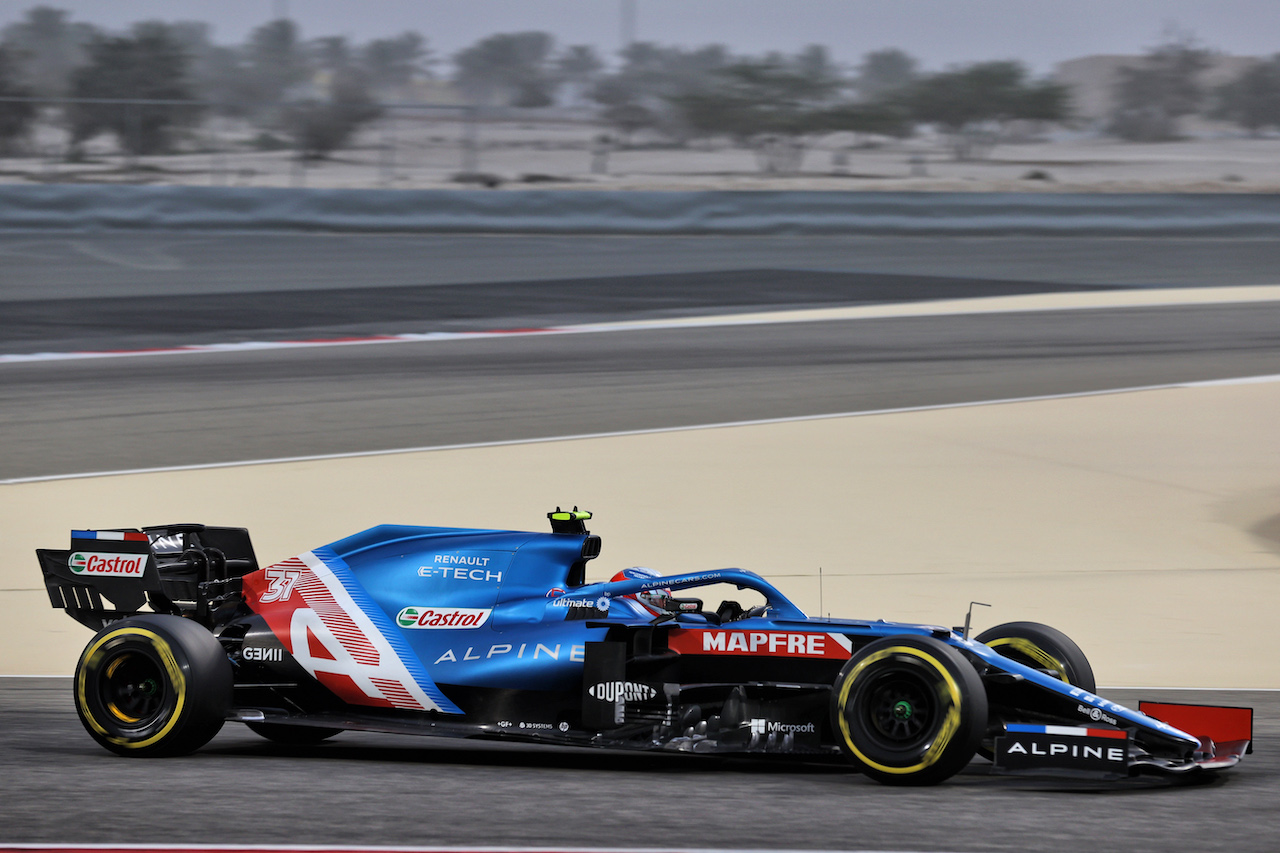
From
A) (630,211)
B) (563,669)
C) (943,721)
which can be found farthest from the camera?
(630,211)

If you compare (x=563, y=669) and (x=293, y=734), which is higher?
(x=563, y=669)

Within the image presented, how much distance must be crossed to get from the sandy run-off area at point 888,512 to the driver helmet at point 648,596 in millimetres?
3336

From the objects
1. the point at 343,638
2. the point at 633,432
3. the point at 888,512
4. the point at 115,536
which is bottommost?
the point at 343,638

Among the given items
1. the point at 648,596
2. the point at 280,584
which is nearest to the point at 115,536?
the point at 280,584

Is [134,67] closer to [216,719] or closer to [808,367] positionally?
[808,367]

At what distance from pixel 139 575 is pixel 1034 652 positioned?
3.76 m

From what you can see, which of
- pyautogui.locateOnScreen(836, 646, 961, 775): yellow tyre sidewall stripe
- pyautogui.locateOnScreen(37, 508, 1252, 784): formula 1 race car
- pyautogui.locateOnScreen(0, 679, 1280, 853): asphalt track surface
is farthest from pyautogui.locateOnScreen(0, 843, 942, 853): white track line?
pyautogui.locateOnScreen(37, 508, 1252, 784): formula 1 race car

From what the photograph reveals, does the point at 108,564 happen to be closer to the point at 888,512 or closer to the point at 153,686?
the point at 153,686

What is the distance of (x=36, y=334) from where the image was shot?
21.7 m

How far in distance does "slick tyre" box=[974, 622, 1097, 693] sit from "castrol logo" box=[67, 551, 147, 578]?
3.56 meters

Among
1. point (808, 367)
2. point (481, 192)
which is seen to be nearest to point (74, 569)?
point (808, 367)

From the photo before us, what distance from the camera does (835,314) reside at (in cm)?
2566

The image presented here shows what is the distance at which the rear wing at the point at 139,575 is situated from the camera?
289 inches

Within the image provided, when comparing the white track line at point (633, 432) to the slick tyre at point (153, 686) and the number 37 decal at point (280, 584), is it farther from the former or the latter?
the slick tyre at point (153, 686)
